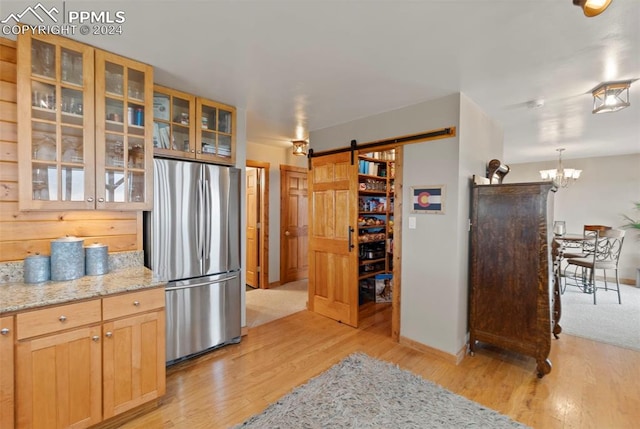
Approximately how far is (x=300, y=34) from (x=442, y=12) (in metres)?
0.83

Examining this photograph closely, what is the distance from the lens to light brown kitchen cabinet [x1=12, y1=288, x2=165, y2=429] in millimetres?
1542

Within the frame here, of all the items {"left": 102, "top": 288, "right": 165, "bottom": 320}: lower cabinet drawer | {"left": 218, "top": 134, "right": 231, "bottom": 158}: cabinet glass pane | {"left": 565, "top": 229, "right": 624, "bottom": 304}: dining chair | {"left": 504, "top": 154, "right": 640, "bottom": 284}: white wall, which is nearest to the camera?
{"left": 102, "top": 288, "right": 165, "bottom": 320}: lower cabinet drawer

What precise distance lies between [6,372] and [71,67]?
189cm

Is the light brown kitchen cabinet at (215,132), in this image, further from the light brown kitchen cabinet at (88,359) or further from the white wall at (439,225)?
the white wall at (439,225)

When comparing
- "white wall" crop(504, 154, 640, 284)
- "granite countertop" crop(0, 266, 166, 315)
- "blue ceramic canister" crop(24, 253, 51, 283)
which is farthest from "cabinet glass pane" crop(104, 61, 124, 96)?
"white wall" crop(504, 154, 640, 284)

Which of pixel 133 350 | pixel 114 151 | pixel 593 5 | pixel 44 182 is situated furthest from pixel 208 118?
pixel 593 5

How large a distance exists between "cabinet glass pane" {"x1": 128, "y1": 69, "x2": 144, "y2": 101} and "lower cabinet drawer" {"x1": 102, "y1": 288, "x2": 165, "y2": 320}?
148 cm

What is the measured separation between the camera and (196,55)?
2.07 metres

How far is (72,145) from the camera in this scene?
1968mm

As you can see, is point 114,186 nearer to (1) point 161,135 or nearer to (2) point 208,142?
(1) point 161,135

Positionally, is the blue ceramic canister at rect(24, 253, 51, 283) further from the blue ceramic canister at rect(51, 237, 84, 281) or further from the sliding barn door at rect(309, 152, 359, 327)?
the sliding barn door at rect(309, 152, 359, 327)

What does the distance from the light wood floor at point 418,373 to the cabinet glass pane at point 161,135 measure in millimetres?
2009

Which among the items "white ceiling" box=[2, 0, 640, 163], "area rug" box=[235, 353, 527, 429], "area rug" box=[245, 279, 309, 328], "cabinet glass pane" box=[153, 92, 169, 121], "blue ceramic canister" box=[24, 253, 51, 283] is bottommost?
"area rug" box=[235, 353, 527, 429]

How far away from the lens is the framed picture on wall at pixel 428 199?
2.77m
